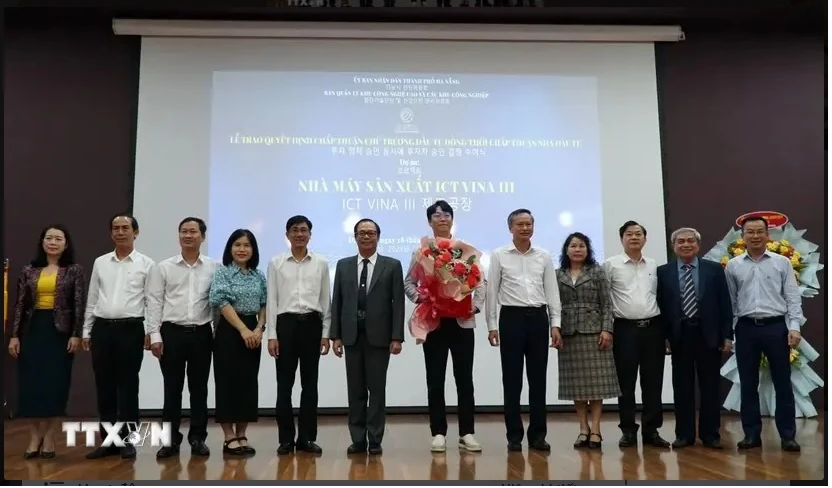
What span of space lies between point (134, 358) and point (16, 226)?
2722 mm

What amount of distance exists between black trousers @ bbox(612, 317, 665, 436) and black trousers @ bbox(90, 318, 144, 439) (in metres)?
2.58

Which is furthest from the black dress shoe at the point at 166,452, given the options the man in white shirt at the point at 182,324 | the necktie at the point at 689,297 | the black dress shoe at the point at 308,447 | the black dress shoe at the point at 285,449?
the necktie at the point at 689,297

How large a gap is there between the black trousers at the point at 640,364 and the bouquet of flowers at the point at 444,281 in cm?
92

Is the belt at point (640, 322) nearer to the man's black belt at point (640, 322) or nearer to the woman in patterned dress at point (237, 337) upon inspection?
the man's black belt at point (640, 322)

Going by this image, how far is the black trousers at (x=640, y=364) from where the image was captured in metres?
3.90

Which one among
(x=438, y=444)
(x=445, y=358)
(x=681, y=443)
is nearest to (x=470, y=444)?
(x=438, y=444)

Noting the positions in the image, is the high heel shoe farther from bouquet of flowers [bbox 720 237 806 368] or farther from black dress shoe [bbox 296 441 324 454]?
bouquet of flowers [bbox 720 237 806 368]

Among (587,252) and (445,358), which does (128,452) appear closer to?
(445,358)

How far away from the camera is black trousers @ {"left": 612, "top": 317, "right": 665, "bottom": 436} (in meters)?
3.90

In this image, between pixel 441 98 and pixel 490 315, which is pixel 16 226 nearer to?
pixel 441 98

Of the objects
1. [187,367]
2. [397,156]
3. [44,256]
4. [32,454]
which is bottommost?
[32,454]

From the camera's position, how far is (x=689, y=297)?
12.9 feet

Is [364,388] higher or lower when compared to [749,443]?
higher

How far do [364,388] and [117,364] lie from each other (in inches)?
50.6
